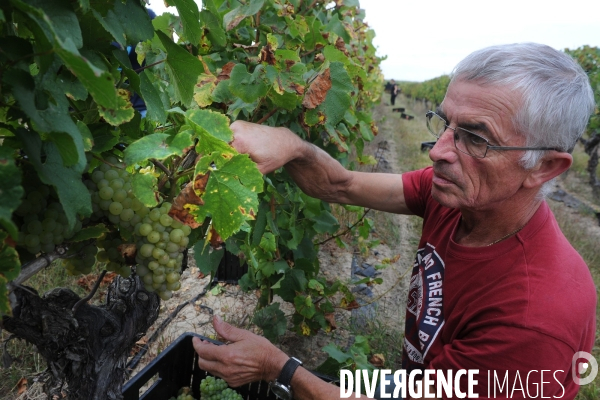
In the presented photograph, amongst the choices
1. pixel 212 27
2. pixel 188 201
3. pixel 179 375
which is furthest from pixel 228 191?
pixel 179 375

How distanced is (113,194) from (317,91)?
77 cm

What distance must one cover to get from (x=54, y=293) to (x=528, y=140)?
1582 mm

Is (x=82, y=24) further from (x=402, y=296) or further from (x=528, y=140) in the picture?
(x=402, y=296)

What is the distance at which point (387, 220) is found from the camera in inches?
235

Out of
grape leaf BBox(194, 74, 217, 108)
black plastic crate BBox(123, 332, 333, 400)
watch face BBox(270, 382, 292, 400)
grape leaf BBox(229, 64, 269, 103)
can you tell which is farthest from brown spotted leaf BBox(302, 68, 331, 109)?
black plastic crate BBox(123, 332, 333, 400)

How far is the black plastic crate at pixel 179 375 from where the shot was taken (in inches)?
82.0

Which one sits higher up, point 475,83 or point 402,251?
point 475,83

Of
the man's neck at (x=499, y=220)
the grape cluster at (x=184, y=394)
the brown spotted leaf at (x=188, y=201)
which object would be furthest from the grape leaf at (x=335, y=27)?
the grape cluster at (x=184, y=394)

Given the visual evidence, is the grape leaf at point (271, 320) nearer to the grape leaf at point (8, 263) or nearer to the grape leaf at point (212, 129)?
the grape leaf at point (212, 129)

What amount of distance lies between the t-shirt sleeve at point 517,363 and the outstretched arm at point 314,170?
36.0 inches

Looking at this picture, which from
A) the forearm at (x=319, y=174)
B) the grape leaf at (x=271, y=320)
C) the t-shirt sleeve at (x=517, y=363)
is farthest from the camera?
the grape leaf at (x=271, y=320)

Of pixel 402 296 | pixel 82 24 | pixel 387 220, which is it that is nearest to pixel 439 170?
pixel 82 24

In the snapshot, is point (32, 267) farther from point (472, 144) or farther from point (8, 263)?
point (472, 144)

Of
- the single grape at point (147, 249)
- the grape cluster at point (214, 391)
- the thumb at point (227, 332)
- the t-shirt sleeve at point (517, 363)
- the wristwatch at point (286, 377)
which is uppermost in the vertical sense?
the single grape at point (147, 249)
